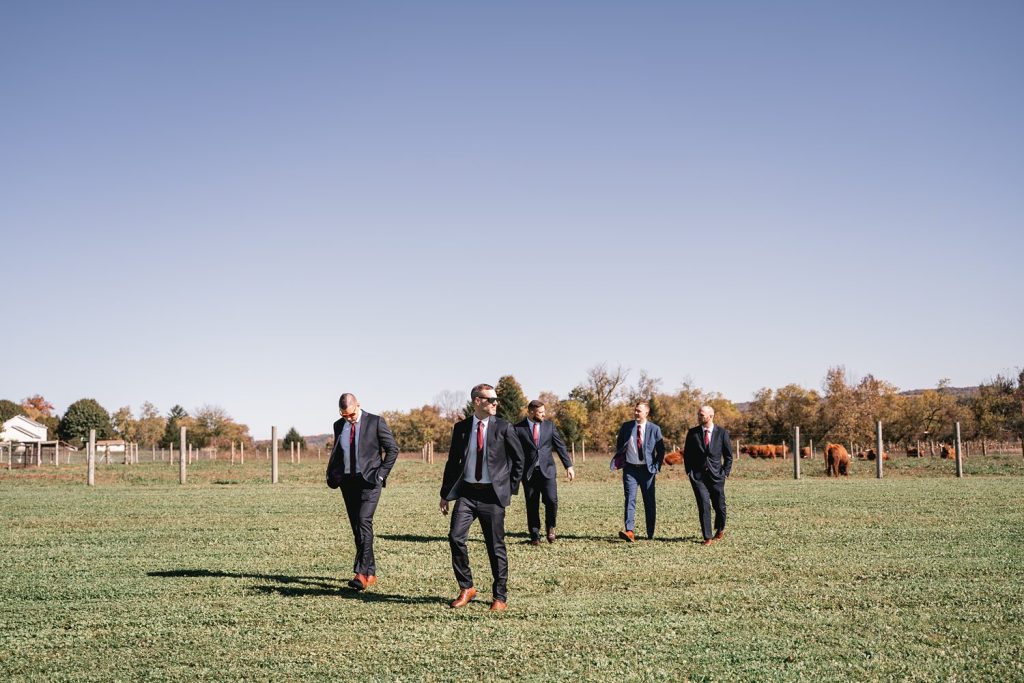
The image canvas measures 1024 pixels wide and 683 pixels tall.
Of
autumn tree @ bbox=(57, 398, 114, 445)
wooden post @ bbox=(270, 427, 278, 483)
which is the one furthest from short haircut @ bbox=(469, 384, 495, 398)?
autumn tree @ bbox=(57, 398, 114, 445)

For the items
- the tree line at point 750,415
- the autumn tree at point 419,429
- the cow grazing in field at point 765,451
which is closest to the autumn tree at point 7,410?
the tree line at point 750,415

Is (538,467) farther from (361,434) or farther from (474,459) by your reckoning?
(474,459)

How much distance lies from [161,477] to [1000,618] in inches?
1339

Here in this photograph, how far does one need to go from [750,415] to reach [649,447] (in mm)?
88566

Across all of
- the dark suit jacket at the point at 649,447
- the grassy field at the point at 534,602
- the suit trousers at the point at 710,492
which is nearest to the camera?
the grassy field at the point at 534,602

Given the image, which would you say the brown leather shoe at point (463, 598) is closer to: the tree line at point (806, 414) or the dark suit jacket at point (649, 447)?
the dark suit jacket at point (649, 447)

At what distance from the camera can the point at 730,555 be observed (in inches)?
474

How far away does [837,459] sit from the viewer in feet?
120

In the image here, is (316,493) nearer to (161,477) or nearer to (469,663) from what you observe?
(161,477)

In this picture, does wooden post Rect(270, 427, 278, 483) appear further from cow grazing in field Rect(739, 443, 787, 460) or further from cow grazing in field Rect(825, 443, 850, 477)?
cow grazing in field Rect(739, 443, 787, 460)

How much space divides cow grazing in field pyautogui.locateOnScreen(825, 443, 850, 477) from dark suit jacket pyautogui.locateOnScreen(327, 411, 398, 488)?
29718 mm

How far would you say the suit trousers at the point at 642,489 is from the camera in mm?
13946

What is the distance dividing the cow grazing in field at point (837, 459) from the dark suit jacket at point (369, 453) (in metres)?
29.7

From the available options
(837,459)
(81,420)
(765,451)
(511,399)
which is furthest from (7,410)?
(837,459)
